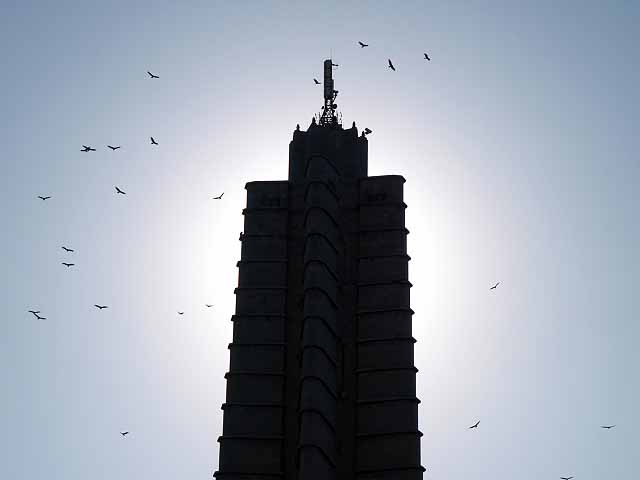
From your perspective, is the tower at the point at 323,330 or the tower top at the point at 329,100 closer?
the tower at the point at 323,330

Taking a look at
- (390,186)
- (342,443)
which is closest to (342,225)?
(390,186)

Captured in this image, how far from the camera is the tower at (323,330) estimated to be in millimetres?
58312

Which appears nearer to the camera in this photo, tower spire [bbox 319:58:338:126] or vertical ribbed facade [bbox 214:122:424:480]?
vertical ribbed facade [bbox 214:122:424:480]

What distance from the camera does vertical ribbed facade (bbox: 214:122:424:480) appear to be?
191ft

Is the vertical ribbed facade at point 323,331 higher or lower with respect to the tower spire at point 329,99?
lower

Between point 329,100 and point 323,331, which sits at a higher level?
point 329,100

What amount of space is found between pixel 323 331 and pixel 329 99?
1882cm

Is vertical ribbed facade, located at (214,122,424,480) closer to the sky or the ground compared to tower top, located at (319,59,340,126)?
closer to the ground

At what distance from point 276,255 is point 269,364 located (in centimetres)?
703

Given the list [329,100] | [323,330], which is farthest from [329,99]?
[323,330]

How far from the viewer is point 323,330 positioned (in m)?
60.1

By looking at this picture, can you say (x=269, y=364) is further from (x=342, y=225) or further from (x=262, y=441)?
(x=342, y=225)

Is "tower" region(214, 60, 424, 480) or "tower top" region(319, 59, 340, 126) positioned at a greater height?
"tower top" region(319, 59, 340, 126)

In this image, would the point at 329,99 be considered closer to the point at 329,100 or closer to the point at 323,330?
the point at 329,100
